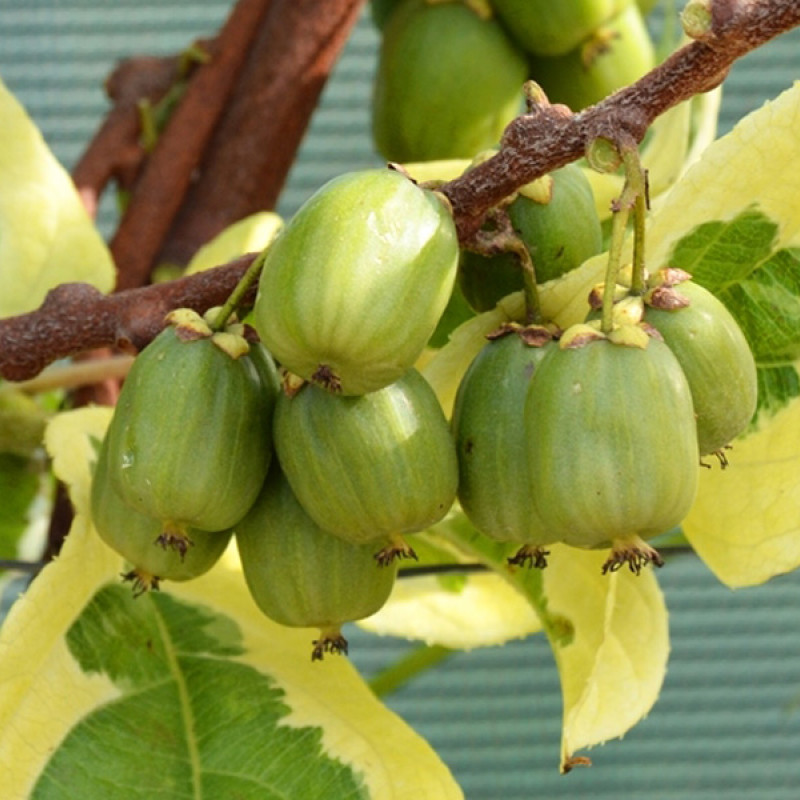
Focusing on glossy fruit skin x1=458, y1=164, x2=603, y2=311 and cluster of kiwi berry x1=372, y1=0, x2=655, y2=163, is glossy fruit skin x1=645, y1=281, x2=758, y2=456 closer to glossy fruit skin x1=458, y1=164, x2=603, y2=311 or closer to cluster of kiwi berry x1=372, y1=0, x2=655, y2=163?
glossy fruit skin x1=458, y1=164, x2=603, y2=311

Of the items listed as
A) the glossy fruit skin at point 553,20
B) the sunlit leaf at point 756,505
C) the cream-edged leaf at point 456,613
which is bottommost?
the cream-edged leaf at point 456,613

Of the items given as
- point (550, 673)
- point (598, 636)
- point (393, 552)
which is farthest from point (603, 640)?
point (550, 673)

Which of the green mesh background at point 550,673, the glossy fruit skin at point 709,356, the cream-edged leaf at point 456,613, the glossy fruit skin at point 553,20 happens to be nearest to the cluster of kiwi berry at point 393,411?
the glossy fruit skin at point 709,356

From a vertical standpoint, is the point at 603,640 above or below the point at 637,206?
below

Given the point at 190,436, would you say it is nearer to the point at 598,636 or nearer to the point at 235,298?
the point at 235,298

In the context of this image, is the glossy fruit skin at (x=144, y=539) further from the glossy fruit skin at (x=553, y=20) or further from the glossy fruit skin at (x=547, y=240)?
the glossy fruit skin at (x=553, y=20)
